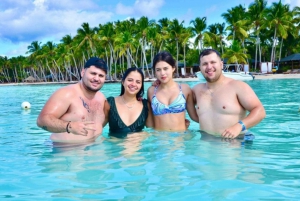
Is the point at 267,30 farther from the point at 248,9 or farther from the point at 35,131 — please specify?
the point at 35,131

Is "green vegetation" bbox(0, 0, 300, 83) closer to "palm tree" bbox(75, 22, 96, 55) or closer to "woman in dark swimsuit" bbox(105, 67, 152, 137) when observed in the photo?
"palm tree" bbox(75, 22, 96, 55)

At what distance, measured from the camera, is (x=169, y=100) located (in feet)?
17.5

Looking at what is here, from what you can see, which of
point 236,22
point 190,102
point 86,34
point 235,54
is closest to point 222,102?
point 190,102

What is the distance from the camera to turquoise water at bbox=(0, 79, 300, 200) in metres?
3.04

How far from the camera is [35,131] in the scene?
792cm

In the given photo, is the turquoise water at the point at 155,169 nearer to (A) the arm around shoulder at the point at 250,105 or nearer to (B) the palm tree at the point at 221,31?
(A) the arm around shoulder at the point at 250,105

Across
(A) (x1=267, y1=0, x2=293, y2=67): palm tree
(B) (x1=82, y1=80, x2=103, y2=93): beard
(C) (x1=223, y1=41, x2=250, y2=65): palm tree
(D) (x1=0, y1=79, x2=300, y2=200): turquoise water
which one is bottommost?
(D) (x1=0, y1=79, x2=300, y2=200): turquoise water

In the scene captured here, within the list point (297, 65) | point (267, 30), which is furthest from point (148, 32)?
point (297, 65)

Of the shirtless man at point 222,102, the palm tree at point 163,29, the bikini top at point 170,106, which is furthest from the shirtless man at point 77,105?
the palm tree at point 163,29

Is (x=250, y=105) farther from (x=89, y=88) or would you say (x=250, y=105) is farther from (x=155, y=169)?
(x=89, y=88)

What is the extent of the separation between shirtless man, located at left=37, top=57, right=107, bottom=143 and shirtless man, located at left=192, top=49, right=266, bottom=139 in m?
1.57

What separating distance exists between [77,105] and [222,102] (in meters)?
2.20

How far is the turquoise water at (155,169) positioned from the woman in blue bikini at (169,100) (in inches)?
9.3

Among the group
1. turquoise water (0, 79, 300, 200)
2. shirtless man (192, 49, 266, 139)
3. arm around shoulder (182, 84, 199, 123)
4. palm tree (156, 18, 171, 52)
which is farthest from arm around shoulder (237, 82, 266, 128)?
palm tree (156, 18, 171, 52)
